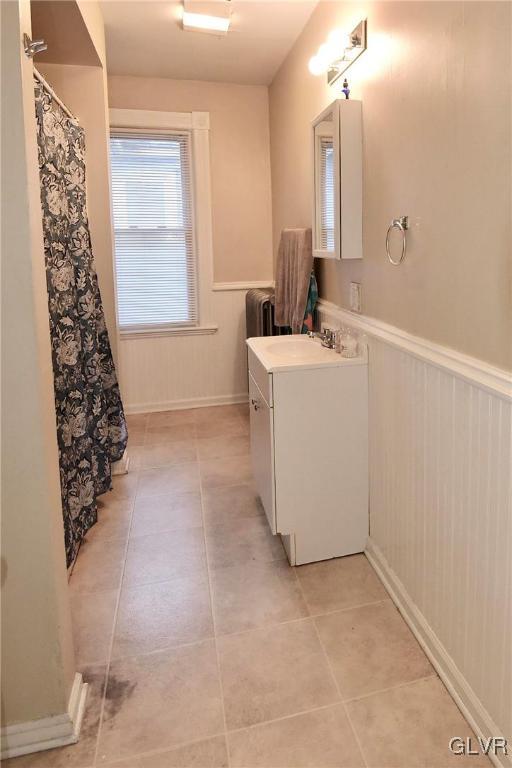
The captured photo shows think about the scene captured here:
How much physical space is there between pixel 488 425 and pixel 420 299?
0.53 meters

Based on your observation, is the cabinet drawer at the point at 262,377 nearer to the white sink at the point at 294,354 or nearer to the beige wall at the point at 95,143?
the white sink at the point at 294,354

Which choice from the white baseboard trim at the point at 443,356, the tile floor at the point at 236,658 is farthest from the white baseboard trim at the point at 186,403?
the white baseboard trim at the point at 443,356

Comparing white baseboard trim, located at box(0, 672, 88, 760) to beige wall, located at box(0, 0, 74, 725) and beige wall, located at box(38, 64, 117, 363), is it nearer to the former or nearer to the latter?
beige wall, located at box(0, 0, 74, 725)

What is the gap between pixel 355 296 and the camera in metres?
2.21

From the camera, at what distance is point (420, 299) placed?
1.64m

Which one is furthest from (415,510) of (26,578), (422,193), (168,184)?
(168,184)

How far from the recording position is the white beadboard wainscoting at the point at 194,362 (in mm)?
4082

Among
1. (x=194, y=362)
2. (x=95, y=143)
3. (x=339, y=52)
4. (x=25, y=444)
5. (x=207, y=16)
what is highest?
(x=207, y=16)

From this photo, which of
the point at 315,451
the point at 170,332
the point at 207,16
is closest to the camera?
the point at 315,451

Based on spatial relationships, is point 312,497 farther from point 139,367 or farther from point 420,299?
point 139,367

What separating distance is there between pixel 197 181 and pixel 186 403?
176 cm

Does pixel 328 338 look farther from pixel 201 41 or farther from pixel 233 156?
pixel 233 156

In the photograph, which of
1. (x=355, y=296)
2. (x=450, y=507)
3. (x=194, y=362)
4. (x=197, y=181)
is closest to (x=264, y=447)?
(x=355, y=296)

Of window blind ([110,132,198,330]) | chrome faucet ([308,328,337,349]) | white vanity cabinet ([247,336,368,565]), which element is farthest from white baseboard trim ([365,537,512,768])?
window blind ([110,132,198,330])
